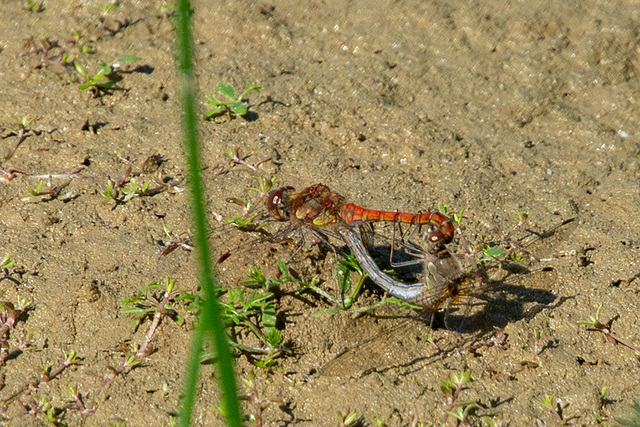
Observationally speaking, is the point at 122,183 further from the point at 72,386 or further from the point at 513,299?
the point at 513,299

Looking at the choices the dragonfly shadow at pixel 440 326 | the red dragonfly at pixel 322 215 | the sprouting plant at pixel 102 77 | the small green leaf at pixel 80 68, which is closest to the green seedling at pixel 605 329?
the dragonfly shadow at pixel 440 326

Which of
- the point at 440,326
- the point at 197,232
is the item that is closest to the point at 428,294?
the point at 440,326

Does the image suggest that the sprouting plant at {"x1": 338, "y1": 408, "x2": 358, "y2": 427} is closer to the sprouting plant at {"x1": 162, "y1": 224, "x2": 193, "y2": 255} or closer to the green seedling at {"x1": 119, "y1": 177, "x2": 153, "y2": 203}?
the sprouting plant at {"x1": 162, "y1": 224, "x2": 193, "y2": 255}

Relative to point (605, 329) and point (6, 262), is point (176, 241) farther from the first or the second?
point (605, 329)

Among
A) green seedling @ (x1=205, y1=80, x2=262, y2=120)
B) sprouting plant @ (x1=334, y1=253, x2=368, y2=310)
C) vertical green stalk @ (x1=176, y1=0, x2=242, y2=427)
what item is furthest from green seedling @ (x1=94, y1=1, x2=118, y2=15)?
vertical green stalk @ (x1=176, y1=0, x2=242, y2=427)

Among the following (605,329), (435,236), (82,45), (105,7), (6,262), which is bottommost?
(6,262)

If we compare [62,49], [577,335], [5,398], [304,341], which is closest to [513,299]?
[577,335]
